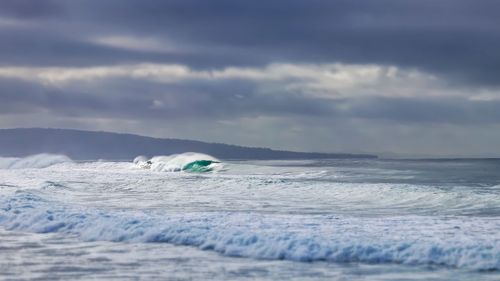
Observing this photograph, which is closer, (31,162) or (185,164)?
(185,164)

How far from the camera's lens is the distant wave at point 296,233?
13.1m

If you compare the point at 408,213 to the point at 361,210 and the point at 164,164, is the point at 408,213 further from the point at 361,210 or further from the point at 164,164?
the point at 164,164

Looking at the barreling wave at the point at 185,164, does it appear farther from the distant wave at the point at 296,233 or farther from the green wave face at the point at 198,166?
the distant wave at the point at 296,233

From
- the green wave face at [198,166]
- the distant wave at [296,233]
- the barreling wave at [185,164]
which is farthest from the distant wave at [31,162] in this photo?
the distant wave at [296,233]

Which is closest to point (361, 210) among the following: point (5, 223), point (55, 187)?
point (5, 223)

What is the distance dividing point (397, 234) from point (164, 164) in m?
50.8

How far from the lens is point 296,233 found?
15148 millimetres

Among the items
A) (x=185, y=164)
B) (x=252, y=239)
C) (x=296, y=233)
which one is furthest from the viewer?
(x=185, y=164)

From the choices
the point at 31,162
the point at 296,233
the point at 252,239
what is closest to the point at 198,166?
the point at 31,162

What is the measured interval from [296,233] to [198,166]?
155 feet

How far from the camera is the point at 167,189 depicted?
106 ft

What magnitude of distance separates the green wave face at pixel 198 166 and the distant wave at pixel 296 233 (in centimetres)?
3924

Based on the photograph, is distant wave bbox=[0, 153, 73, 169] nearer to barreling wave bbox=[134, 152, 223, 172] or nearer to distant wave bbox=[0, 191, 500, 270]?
barreling wave bbox=[134, 152, 223, 172]

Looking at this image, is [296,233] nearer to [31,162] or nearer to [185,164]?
[185,164]
